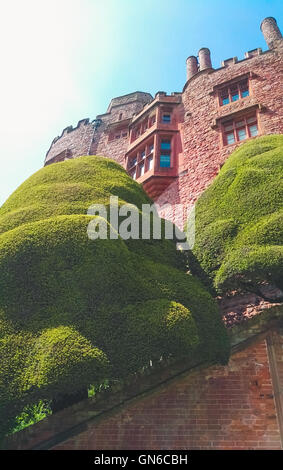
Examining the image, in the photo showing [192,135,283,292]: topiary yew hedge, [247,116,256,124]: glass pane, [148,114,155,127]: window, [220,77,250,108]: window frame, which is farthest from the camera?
[148,114,155,127]: window

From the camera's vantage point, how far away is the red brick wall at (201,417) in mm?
5363

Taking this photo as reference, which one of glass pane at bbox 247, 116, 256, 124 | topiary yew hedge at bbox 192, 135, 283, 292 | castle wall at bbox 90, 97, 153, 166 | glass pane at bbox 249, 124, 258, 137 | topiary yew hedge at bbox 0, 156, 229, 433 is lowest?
topiary yew hedge at bbox 0, 156, 229, 433

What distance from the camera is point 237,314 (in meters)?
9.97

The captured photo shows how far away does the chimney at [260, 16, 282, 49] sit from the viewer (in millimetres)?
17342

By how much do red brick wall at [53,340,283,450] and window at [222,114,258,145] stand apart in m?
10.8

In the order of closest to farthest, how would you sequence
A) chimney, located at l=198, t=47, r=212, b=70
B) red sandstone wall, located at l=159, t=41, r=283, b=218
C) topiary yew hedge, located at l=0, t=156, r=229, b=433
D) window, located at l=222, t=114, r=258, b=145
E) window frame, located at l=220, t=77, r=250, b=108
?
topiary yew hedge, located at l=0, t=156, r=229, b=433, red sandstone wall, located at l=159, t=41, r=283, b=218, window, located at l=222, t=114, r=258, b=145, window frame, located at l=220, t=77, r=250, b=108, chimney, located at l=198, t=47, r=212, b=70

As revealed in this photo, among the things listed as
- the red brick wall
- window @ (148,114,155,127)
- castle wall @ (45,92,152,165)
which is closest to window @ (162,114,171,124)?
window @ (148,114,155,127)

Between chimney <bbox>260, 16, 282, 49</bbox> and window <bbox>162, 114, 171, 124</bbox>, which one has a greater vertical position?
chimney <bbox>260, 16, 282, 49</bbox>

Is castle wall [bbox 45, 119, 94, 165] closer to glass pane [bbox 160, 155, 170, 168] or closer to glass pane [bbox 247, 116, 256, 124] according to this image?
glass pane [bbox 160, 155, 170, 168]

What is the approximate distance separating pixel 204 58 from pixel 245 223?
17.3 metres

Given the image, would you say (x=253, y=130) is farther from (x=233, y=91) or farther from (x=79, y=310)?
(x=79, y=310)

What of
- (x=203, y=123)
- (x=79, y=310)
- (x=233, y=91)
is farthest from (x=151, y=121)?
(x=79, y=310)

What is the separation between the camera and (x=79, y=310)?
5273 millimetres

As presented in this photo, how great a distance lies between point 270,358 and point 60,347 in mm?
3703
